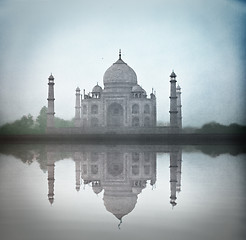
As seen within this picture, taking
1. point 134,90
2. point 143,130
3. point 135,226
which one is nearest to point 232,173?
point 135,226

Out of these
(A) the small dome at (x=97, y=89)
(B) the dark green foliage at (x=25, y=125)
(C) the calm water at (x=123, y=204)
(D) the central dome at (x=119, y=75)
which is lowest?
(C) the calm water at (x=123, y=204)

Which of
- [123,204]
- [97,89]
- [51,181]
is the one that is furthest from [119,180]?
[97,89]

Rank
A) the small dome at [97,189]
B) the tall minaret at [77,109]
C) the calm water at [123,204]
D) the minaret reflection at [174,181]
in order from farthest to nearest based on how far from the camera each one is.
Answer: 1. the tall minaret at [77,109]
2. the small dome at [97,189]
3. the minaret reflection at [174,181]
4. the calm water at [123,204]

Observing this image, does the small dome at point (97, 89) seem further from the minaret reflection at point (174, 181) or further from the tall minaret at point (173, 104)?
the minaret reflection at point (174, 181)

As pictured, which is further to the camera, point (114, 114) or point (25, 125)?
point (114, 114)

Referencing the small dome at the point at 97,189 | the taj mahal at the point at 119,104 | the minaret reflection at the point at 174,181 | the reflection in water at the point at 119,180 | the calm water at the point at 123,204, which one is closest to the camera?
the calm water at the point at 123,204

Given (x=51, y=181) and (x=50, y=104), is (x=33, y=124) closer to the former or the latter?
(x=50, y=104)

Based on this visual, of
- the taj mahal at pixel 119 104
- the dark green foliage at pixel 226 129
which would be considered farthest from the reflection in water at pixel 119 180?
the taj mahal at pixel 119 104
